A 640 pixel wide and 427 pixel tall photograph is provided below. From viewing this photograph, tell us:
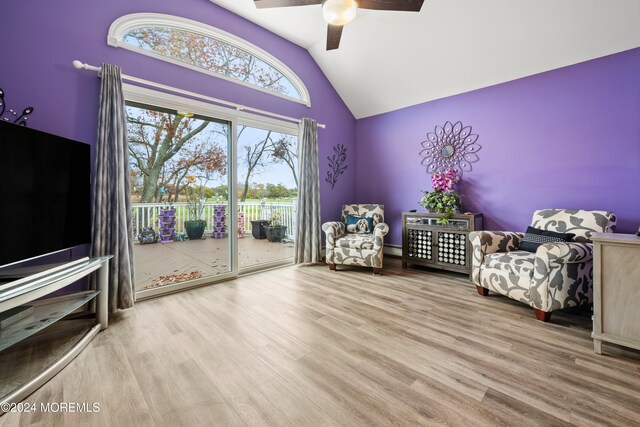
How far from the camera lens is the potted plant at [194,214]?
3.55 m

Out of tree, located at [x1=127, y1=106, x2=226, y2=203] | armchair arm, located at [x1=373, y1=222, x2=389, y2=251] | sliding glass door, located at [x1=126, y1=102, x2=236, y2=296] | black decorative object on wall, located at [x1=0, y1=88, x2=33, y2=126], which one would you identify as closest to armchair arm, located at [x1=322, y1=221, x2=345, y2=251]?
armchair arm, located at [x1=373, y1=222, x2=389, y2=251]

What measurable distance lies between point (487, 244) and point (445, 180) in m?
1.18

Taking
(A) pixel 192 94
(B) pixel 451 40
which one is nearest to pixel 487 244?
(B) pixel 451 40

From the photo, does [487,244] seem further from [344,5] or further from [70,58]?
[70,58]

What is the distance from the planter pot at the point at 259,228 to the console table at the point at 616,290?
5.02 meters

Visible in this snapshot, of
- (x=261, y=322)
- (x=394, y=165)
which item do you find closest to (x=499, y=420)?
(x=261, y=322)

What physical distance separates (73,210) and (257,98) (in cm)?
243

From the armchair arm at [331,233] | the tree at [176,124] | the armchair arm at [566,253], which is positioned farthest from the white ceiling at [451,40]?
the armchair arm at [331,233]

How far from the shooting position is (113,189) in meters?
2.33

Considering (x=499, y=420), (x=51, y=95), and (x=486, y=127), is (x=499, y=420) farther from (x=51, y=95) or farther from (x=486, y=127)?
(x=51, y=95)

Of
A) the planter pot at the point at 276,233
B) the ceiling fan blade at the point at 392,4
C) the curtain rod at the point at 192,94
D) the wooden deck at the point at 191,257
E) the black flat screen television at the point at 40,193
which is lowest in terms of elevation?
the wooden deck at the point at 191,257

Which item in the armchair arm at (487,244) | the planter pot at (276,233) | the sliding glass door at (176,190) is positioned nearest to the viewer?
the armchair arm at (487,244)

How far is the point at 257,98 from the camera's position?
11.6ft

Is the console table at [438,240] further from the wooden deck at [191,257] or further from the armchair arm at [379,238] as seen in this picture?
the wooden deck at [191,257]
